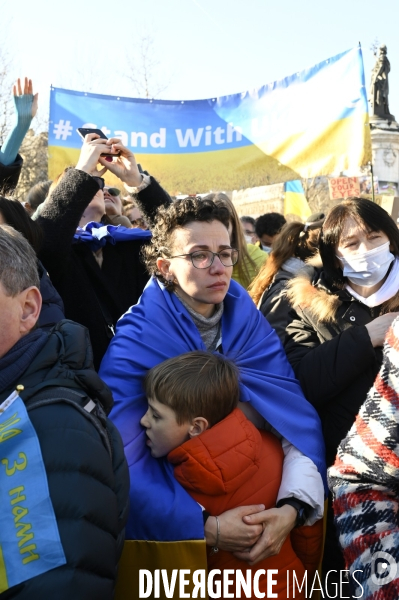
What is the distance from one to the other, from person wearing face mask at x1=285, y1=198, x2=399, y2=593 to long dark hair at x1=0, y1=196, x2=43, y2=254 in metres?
1.22

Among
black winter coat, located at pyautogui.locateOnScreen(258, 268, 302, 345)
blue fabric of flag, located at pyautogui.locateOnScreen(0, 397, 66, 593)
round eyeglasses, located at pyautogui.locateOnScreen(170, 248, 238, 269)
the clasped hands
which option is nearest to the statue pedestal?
black winter coat, located at pyautogui.locateOnScreen(258, 268, 302, 345)

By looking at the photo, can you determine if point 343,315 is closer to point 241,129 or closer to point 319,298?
point 319,298

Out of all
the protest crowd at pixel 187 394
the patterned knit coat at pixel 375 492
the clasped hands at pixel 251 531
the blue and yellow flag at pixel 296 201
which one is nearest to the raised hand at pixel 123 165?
the protest crowd at pixel 187 394

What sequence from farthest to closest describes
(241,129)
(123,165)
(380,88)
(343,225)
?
(380,88) → (241,129) → (123,165) → (343,225)

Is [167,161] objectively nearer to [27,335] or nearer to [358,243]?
[358,243]

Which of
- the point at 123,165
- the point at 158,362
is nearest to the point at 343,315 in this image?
the point at 158,362

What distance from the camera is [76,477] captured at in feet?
4.76

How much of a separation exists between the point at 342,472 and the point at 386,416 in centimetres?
21

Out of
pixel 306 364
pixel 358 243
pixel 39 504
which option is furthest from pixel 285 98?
pixel 39 504

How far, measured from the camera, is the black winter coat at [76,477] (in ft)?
Answer: 4.52

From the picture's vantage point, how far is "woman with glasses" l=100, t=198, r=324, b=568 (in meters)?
2.16

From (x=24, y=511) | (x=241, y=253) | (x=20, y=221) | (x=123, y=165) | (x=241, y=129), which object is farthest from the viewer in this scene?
(x=241, y=129)

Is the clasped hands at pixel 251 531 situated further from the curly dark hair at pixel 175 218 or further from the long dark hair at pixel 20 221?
the long dark hair at pixel 20 221

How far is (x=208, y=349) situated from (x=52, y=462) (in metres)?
1.32
